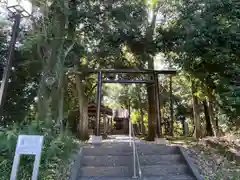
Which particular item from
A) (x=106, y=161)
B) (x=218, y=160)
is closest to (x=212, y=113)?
(x=218, y=160)

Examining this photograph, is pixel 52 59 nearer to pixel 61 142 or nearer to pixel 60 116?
pixel 60 116

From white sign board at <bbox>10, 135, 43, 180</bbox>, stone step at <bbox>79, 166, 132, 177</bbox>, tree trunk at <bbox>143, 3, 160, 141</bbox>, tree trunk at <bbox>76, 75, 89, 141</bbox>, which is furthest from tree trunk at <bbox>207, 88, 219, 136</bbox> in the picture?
white sign board at <bbox>10, 135, 43, 180</bbox>

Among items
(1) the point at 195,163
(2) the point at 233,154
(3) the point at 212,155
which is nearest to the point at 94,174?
(1) the point at 195,163

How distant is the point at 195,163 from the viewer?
5.65m

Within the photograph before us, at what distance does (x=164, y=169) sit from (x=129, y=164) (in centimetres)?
89

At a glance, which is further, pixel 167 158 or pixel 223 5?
pixel 223 5

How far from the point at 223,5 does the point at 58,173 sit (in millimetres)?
7000

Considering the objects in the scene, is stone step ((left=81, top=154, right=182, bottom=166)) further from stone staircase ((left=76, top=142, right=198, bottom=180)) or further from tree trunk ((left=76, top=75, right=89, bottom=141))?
tree trunk ((left=76, top=75, right=89, bottom=141))

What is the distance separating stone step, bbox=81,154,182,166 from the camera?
5.80 metres

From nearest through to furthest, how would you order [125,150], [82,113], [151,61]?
[125,150]
[151,61]
[82,113]

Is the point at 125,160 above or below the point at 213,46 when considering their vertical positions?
below

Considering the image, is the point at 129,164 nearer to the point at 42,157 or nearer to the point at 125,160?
the point at 125,160

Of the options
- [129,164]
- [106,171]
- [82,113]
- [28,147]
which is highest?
[82,113]

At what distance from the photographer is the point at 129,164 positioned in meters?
5.74
